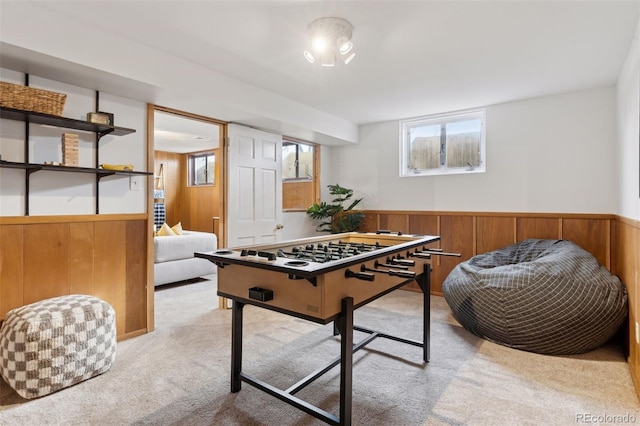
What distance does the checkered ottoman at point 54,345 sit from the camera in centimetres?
193

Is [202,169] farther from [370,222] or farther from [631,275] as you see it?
[631,275]

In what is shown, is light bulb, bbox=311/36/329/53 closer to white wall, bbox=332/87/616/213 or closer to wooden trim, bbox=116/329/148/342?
white wall, bbox=332/87/616/213

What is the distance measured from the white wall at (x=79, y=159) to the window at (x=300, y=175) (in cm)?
263

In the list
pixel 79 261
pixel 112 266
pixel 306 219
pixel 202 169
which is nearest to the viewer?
pixel 79 261

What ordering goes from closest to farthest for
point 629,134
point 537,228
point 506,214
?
point 629,134, point 537,228, point 506,214

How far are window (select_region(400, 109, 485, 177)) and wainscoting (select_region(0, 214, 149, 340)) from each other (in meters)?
3.43

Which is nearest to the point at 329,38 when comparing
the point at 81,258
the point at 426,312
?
the point at 426,312

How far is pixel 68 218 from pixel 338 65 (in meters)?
2.44

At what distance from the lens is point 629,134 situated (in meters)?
2.47

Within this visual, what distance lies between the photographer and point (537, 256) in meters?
3.28

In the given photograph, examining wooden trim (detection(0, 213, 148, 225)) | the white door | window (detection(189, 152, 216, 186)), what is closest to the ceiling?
the white door

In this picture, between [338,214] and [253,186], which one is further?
[338,214]

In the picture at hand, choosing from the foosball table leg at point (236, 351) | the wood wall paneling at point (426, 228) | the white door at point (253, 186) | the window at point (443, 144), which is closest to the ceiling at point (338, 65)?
the white door at point (253, 186)

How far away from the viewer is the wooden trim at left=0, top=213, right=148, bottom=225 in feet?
7.36
